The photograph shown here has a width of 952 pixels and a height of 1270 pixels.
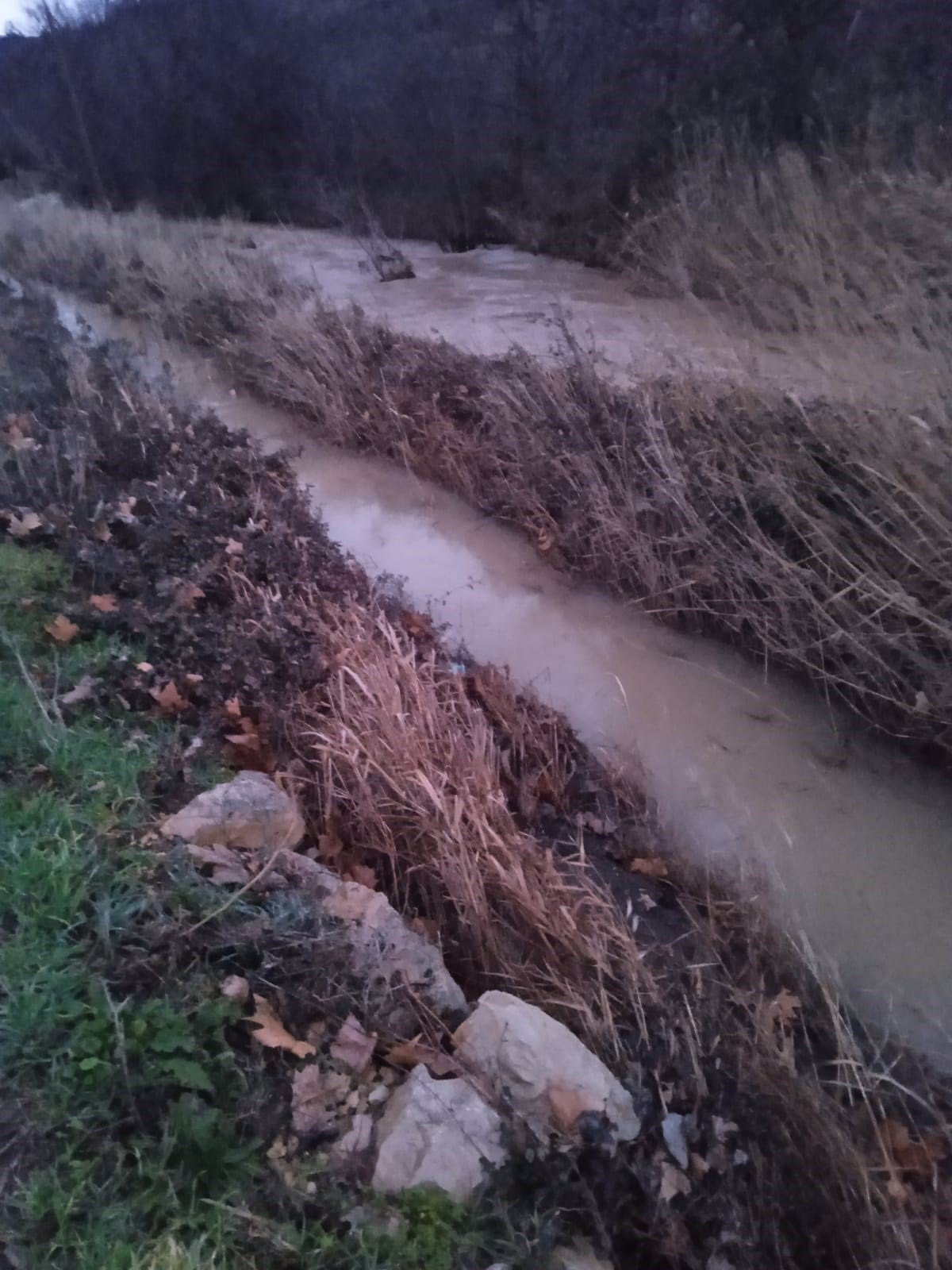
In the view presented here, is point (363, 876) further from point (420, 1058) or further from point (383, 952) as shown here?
point (420, 1058)

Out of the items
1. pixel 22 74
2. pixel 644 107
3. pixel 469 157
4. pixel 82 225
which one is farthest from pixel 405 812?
pixel 22 74

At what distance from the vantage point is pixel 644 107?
36.3 ft

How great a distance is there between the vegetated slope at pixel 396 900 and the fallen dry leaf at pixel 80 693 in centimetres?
2

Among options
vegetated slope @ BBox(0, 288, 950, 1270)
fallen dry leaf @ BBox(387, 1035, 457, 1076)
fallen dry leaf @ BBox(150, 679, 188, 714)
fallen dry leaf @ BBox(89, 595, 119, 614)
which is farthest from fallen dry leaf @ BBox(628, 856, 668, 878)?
fallen dry leaf @ BBox(89, 595, 119, 614)

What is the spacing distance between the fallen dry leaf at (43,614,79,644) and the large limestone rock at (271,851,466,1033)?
1.63m

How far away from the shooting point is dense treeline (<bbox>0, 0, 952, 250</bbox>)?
9.56 m

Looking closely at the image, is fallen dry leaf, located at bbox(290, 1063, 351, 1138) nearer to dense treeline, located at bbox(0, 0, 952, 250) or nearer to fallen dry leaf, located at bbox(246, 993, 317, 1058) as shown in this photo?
fallen dry leaf, located at bbox(246, 993, 317, 1058)

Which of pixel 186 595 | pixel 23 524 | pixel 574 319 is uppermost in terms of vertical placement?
pixel 23 524

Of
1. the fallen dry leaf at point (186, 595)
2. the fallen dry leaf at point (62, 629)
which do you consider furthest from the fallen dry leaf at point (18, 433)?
the fallen dry leaf at point (62, 629)

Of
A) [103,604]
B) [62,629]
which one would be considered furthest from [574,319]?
[62,629]

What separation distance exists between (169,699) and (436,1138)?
6.90 ft

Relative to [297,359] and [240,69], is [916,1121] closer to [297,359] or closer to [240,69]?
[297,359]

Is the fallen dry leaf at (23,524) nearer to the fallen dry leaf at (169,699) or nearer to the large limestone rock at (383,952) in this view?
the fallen dry leaf at (169,699)

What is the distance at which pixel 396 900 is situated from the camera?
342 centimetres
